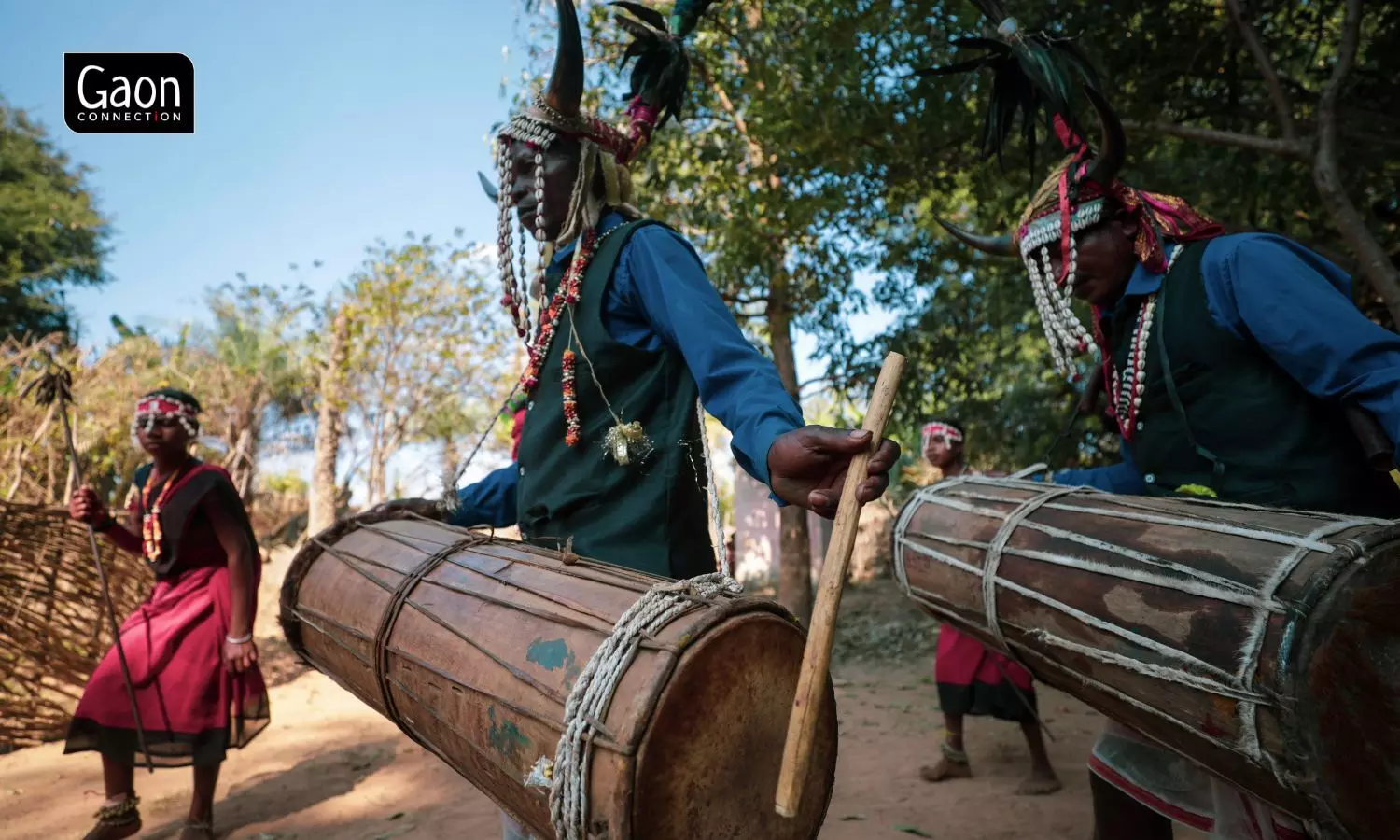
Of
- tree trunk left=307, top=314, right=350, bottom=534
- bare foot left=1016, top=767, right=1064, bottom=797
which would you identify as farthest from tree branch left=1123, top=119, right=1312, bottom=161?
tree trunk left=307, top=314, right=350, bottom=534

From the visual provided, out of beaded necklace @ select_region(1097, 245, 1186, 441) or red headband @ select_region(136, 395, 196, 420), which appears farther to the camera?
red headband @ select_region(136, 395, 196, 420)

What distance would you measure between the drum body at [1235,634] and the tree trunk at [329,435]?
1238 cm

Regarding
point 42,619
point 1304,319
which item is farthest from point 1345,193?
point 42,619

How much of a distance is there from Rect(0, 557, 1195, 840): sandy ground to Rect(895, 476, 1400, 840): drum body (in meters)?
2.19

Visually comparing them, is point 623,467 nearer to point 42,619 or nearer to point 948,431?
point 948,431

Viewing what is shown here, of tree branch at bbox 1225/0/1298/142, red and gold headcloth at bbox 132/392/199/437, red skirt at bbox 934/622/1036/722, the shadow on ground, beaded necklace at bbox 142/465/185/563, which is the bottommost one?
the shadow on ground

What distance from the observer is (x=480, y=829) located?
12.2 ft

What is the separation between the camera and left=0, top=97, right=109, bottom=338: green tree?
17344 millimetres

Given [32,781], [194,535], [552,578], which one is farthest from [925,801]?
[32,781]

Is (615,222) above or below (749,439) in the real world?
above

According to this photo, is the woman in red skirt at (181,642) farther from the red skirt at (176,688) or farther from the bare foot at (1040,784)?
the bare foot at (1040,784)

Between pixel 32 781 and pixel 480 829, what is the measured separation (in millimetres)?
2641

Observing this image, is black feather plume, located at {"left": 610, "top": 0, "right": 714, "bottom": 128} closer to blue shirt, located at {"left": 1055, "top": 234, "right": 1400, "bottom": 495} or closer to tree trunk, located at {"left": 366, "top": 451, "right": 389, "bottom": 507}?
blue shirt, located at {"left": 1055, "top": 234, "right": 1400, "bottom": 495}

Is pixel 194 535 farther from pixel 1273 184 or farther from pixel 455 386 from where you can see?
pixel 455 386
